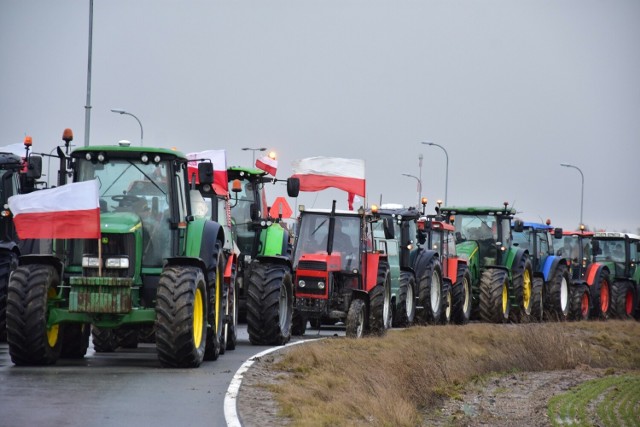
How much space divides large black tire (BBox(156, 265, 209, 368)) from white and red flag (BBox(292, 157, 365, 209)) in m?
9.58

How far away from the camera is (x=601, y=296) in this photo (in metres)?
43.2

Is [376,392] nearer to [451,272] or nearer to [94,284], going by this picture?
[94,284]

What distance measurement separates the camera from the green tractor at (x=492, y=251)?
36.6 meters

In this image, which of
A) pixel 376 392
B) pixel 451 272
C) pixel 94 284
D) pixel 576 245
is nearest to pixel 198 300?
pixel 94 284

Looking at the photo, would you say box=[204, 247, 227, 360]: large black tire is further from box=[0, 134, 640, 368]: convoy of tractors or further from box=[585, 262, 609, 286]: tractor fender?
box=[585, 262, 609, 286]: tractor fender

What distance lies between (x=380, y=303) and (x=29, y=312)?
10.6 m

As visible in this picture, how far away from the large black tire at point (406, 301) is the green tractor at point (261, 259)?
3594 millimetres

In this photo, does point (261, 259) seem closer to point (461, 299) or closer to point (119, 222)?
point (119, 222)

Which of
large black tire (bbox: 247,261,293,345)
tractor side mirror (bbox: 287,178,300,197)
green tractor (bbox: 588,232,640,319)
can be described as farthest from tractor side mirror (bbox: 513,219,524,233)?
large black tire (bbox: 247,261,293,345)

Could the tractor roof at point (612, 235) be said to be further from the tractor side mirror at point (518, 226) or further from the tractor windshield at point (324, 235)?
the tractor windshield at point (324, 235)

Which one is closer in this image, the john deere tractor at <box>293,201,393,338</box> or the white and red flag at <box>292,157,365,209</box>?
the john deere tractor at <box>293,201,393,338</box>

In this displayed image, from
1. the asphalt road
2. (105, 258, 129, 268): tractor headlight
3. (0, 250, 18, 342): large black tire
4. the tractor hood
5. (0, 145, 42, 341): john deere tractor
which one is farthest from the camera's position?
(0, 145, 42, 341): john deere tractor

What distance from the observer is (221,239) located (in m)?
19.2

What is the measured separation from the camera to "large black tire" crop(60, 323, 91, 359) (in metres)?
18.3
